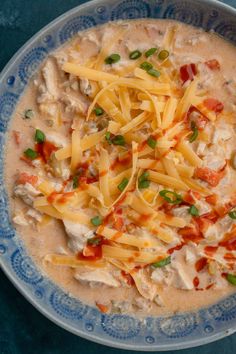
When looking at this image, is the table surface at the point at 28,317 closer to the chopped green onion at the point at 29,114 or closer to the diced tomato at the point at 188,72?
the chopped green onion at the point at 29,114

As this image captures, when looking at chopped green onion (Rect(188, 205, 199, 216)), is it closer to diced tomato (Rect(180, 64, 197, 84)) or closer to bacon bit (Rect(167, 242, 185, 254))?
bacon bit (Rect(167, 242, 185, 254))

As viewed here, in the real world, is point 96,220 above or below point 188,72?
below

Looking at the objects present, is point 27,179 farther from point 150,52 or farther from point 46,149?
point 150,52

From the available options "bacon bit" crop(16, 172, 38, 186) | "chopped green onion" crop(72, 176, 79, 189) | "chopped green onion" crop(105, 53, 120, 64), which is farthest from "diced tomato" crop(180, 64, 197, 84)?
"bacon bit" crop(16, 172, 38, 186)

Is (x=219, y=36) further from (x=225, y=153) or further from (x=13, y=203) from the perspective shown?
(x=13, y=203)

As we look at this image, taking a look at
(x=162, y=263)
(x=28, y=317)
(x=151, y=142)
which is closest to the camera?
(x=151, y=142)

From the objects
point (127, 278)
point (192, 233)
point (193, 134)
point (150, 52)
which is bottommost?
point (127, 278)

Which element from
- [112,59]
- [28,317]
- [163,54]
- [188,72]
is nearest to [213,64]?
[188,72]

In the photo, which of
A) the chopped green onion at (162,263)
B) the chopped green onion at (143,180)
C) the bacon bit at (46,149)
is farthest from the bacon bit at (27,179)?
the chopped green onion at (162,263)
